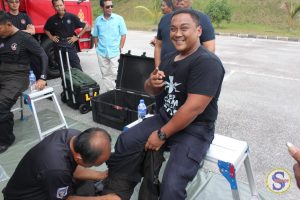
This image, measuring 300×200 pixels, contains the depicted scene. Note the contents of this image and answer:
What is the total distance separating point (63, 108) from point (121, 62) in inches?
60.4

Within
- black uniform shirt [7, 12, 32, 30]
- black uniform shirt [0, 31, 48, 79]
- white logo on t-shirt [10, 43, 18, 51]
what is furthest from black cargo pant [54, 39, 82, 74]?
white logo on t-shirt [10, 43, 18, 51]

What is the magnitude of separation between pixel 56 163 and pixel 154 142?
83 centimetres

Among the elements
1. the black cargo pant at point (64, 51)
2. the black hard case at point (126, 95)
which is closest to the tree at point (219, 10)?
the black cargo pant at point (64, 51)

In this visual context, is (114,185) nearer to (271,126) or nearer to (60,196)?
(60,196)

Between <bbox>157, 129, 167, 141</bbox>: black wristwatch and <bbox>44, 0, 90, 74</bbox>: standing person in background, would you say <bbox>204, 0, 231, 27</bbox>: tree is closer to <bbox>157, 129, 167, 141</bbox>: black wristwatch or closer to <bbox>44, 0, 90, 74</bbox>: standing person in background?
<bbox>44, 0, 90, 74</bbox>: standing person in background

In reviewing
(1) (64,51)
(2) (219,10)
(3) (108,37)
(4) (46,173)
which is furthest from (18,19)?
(2) (219,10)

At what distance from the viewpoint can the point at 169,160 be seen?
2.41 m

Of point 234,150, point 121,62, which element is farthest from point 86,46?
point 234,150

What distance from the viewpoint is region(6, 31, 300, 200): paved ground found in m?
3.83

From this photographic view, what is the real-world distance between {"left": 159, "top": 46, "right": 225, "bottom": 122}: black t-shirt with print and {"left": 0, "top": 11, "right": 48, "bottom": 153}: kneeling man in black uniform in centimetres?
212

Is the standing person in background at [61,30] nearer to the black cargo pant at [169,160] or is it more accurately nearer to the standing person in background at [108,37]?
the standing person in background at [108,37]

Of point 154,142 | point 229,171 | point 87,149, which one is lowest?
point 229,171

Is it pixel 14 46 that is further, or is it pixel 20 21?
pixel 20 21

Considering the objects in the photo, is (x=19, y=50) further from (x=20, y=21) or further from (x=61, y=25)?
(x=61, y=25)
